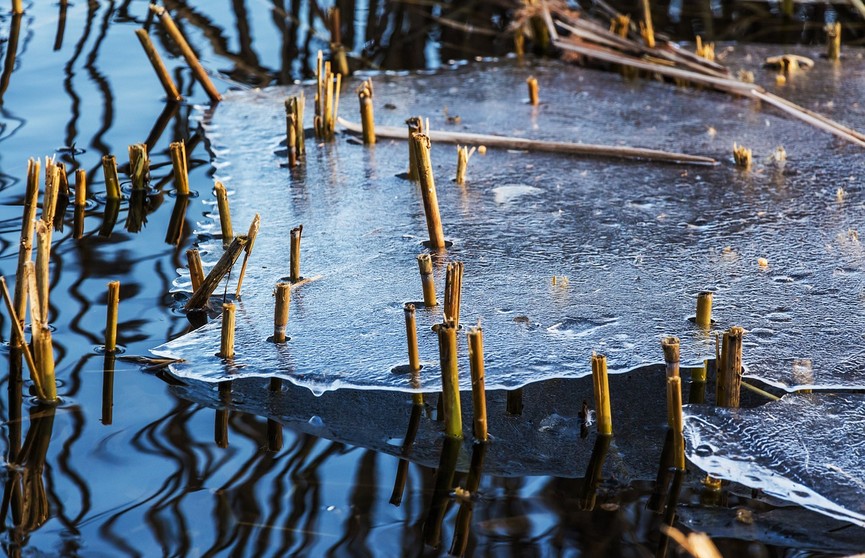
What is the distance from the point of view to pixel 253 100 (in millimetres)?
5168

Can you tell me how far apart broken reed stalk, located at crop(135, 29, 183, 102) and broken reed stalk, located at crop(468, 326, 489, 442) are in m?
3.28

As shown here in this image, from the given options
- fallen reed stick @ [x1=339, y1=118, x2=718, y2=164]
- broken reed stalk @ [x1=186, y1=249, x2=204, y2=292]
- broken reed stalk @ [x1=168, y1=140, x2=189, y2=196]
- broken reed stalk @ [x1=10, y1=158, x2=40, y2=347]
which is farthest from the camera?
fallen reed stick @ [x1=339, y1=118, x2=718, y2=164]

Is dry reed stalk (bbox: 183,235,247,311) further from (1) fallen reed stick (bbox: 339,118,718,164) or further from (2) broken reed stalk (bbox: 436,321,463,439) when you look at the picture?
(1) fallen reed stick (bbox: 339,118,718,164)

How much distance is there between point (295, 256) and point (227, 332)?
50 centimetres

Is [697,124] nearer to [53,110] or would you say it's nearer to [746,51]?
[746,51]

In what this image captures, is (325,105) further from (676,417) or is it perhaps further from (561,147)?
(676,417)

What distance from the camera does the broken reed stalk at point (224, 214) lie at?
11.5 ft

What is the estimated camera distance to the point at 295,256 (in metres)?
3.16

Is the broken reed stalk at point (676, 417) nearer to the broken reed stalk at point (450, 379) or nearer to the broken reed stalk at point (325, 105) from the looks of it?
the broken reed stalk at point (450, 379)

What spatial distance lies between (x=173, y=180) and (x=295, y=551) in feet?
8.10

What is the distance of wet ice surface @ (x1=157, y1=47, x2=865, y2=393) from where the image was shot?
9.11 ft

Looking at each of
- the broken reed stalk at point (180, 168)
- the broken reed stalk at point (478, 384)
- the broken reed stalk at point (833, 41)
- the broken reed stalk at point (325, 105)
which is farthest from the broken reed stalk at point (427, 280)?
the broken reed stalk at point (833, 41)

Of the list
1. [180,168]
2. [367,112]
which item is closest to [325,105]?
[367,112]

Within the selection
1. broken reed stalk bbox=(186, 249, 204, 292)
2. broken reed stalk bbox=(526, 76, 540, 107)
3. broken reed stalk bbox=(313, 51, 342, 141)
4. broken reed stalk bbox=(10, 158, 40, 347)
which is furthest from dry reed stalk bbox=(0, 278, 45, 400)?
broken reed stalk bbox=(526, 76, 540, 107)
